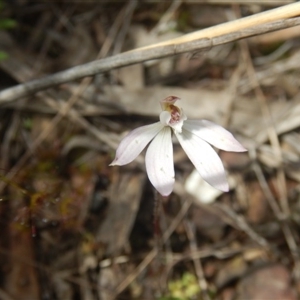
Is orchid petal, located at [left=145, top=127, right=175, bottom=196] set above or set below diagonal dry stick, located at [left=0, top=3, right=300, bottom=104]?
below

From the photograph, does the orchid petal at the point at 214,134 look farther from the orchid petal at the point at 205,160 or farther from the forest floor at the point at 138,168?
the forest floor at the point at 138,168

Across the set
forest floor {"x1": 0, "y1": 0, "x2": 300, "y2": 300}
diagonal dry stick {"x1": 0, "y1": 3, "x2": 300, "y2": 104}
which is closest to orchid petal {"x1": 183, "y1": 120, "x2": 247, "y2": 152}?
diagonal dry stick {"x1": 0, "y1": 3, "x2": 300, "y2": 104}

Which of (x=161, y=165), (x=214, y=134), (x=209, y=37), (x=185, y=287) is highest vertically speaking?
(x=209, y=37)

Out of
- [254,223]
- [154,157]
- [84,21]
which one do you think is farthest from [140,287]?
[84,21]

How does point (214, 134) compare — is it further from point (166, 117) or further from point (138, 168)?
point (138, 168)

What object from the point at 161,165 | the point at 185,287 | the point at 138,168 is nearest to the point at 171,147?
the point at 161,165

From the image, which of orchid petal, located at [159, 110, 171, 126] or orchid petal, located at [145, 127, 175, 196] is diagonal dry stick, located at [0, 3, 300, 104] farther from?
orchid petal, located at [145, 127, 175, 196]
